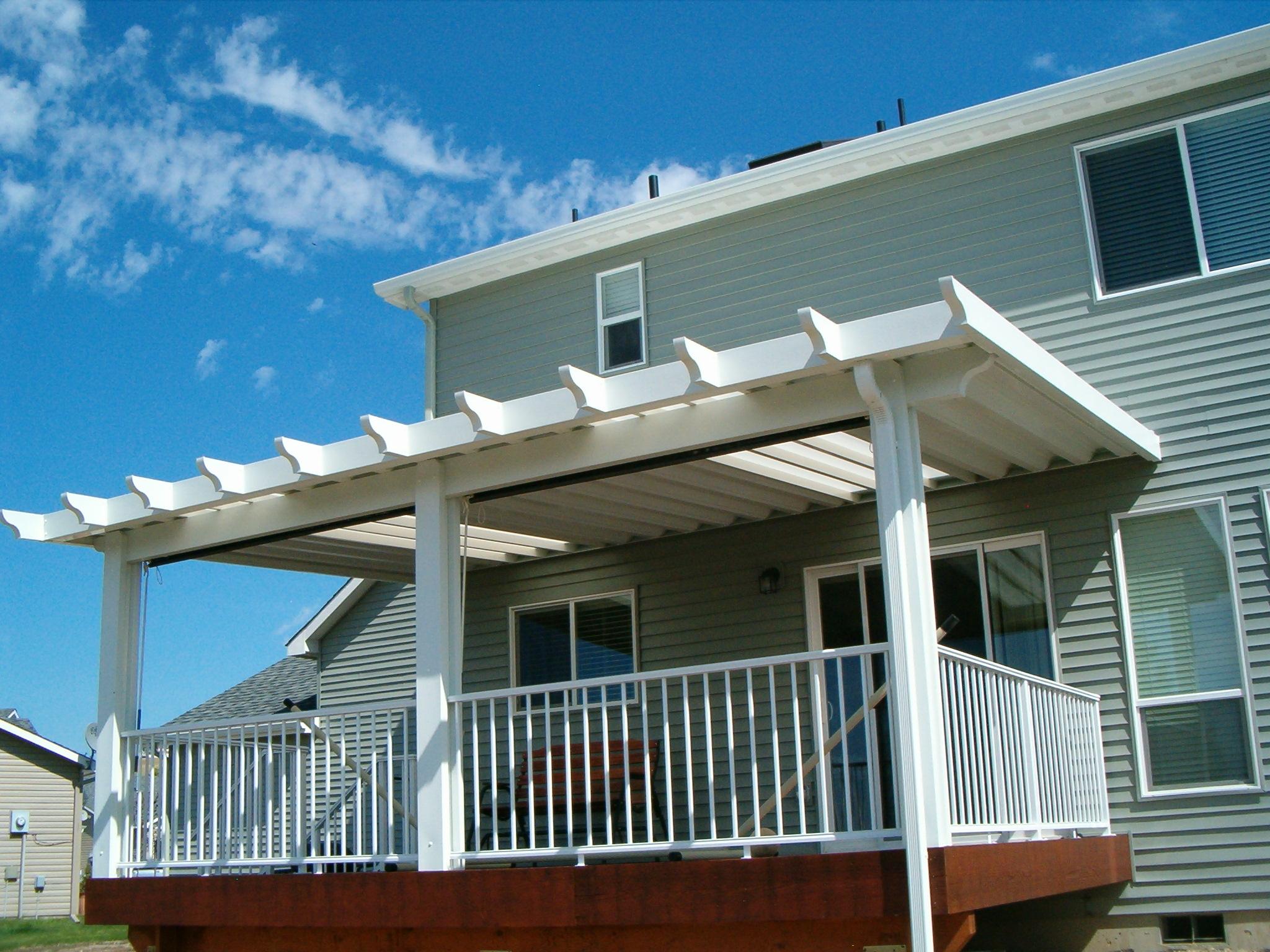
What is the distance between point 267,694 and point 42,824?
10131mm

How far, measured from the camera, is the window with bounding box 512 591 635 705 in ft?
36.1

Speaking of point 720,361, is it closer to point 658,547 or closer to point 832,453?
point 832,453

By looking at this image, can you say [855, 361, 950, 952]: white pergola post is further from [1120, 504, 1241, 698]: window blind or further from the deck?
[1120, 504, 1241, 698]: window blind

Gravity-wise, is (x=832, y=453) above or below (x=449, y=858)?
above

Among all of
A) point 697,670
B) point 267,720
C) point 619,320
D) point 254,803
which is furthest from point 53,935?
point 697,670

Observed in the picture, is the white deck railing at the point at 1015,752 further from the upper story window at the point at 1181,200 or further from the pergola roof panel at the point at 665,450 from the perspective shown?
the upper story window at the point at 1181,200

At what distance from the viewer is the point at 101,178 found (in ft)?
189

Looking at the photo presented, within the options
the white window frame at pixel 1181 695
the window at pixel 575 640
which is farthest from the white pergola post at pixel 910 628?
the window at pixel 575 640

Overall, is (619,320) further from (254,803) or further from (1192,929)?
(1192,929)

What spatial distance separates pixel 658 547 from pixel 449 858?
3936 millimetres

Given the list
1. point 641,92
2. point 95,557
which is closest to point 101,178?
point 641,92

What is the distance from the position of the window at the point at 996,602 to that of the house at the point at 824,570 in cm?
3

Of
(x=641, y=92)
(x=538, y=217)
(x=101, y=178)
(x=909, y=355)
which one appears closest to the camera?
(x=909, y=355)

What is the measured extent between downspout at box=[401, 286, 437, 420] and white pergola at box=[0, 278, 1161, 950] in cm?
209
